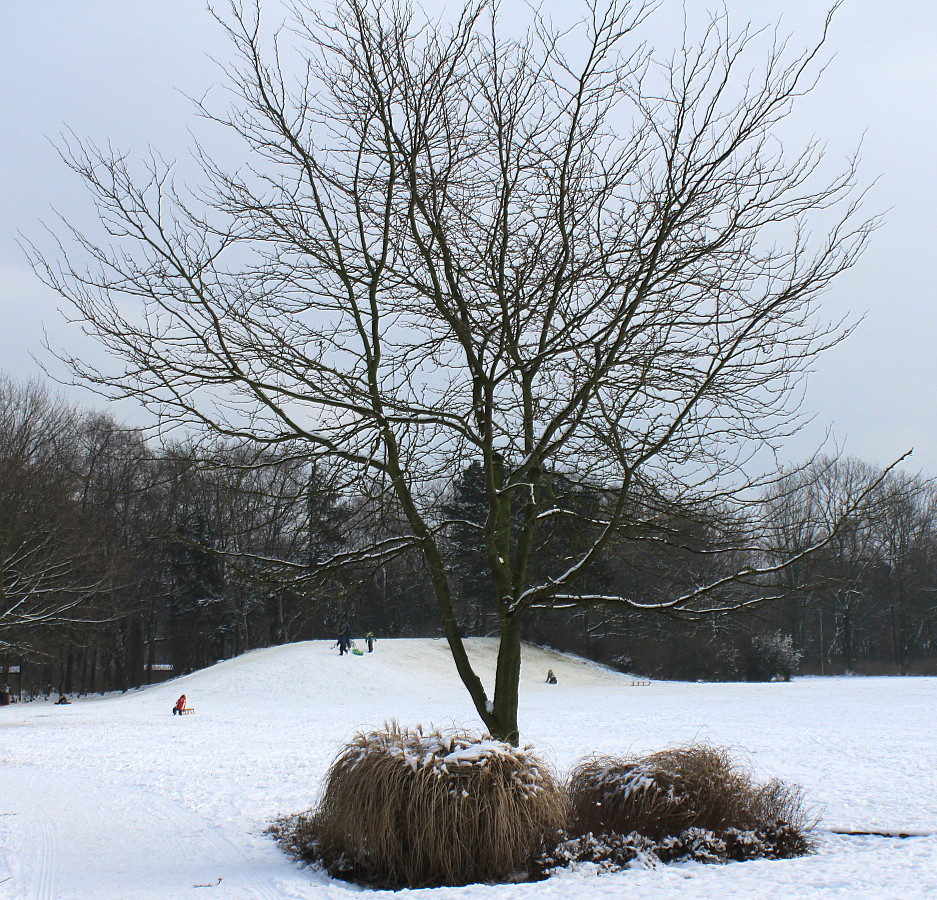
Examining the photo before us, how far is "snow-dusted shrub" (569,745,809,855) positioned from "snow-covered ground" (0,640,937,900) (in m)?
0.59

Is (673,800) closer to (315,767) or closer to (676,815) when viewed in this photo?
(676,815)

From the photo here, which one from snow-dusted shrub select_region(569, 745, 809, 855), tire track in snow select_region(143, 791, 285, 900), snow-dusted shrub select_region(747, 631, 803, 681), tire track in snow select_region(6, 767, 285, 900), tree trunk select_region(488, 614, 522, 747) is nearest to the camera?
tire track in snow select_region(143, 791, 285, 900)

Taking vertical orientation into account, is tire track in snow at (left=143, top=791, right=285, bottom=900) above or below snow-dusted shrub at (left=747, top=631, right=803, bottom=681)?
below

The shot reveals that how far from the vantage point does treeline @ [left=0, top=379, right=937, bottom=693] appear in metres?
6.62

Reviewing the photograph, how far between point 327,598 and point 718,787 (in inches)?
146

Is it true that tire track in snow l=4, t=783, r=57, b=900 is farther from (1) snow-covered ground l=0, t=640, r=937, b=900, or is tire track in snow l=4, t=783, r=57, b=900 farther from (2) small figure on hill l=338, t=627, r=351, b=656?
(2) small figure on hill l=338, t=627, r=351, b=656

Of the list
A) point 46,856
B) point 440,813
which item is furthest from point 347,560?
point 46,856

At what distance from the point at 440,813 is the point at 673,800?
82.6 inches

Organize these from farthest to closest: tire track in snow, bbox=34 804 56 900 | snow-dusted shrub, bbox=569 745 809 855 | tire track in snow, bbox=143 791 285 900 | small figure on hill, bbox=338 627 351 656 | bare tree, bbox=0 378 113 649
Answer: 1. small figure on hill, bbox=338 627 351 656
2. bare tree, bbox=0 378 113 649
3. snow-dusted shrub, bbox=569 745 809 855
4. tire track in snow, bbox=34 804 56 900
5. tire track in snow, bbox=143 791 285 900

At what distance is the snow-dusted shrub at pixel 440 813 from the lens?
20.5ft

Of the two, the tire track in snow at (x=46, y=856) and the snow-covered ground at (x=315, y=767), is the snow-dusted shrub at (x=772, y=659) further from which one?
the tire track in snow at (x=46, y=856)

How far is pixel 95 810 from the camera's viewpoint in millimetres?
9664

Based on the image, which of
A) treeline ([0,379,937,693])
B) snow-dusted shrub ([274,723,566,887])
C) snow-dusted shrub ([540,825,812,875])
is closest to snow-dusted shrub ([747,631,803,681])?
treeline ([0,379,937,693])

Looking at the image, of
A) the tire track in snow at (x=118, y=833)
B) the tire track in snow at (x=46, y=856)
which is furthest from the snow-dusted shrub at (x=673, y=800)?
the tire track in snow at (x=46, y=856)
